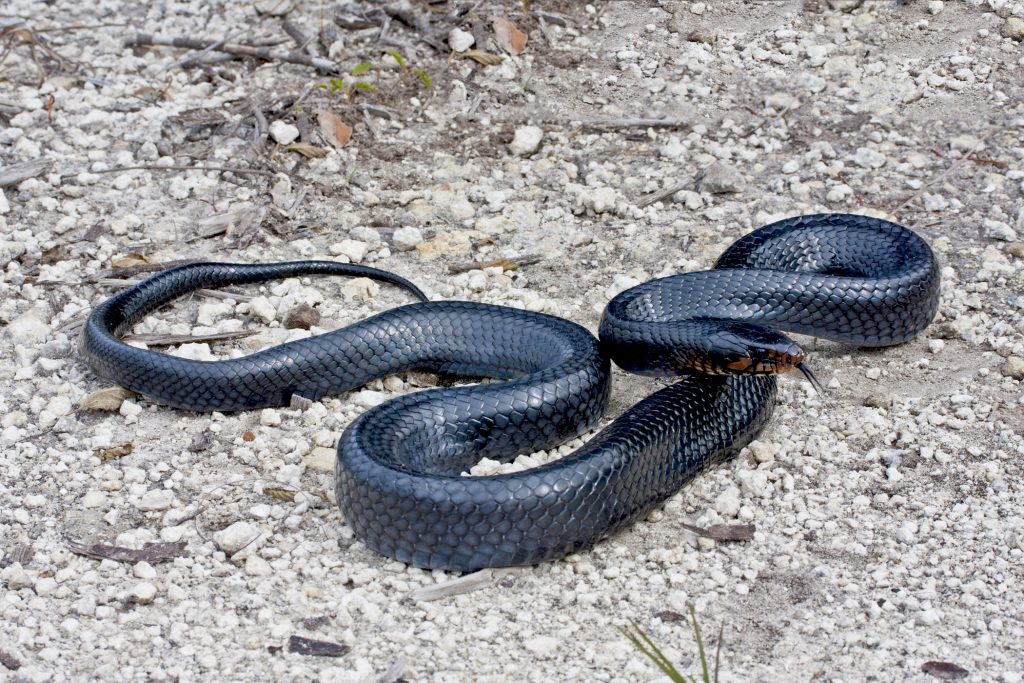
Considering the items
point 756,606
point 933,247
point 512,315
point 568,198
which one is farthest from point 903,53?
point 756,606

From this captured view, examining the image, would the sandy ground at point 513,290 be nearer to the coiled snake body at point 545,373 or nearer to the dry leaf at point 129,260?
the dry leaf at point 129,260

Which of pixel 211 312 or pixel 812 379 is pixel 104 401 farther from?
pixel 812 379

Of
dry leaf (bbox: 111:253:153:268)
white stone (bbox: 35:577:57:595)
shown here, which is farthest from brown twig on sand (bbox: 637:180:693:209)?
white stone (bbox: 35:577:57:595)

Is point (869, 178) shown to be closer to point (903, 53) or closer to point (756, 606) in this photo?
point (903, 53)

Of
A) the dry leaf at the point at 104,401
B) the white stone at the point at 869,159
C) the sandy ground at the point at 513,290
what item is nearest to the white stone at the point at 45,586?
the sandy ground at the point at 513,290

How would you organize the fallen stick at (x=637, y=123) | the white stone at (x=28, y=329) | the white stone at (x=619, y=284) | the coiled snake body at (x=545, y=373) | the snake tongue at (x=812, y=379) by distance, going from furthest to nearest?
the fallen stick at (x=637, y=123) < the white stone at (x=619, y=284) < the white stone at (x=28, y=329) < the snake tongue at (x=812, y=379) < the coiled snake body at (x=545, y=373)

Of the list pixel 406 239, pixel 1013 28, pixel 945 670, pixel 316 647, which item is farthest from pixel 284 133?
pixel 945 670
